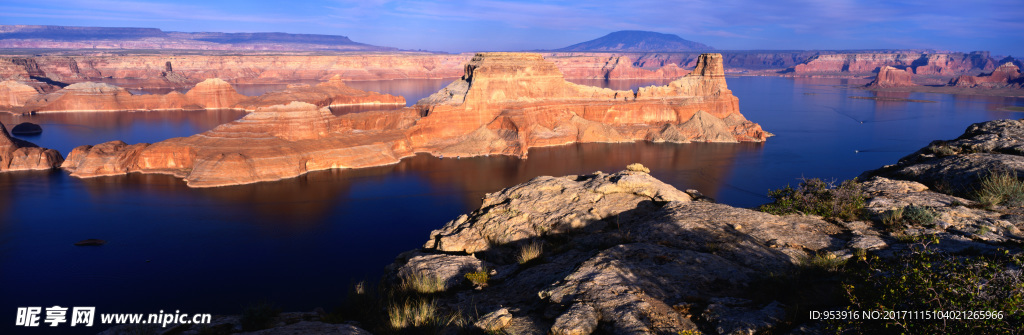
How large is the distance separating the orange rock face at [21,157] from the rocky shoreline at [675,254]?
50226 millimetres

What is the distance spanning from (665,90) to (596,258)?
61.9 m

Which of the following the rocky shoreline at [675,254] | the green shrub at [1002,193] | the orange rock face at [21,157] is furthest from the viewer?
the orange rock face at [21,157]

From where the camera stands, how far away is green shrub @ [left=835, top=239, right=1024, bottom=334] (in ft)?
16.4

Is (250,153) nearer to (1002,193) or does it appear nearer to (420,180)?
(420,180)

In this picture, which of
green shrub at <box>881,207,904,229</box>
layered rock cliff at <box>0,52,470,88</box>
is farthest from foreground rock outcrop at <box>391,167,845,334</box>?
layered rock cliff at <box>0,52,470,88</box>

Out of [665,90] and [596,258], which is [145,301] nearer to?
[596,258]

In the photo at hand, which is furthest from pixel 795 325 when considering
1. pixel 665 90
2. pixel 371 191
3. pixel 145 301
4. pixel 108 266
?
pixel 665 90

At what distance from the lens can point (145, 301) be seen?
20.3 m

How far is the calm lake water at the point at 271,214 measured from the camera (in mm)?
21641

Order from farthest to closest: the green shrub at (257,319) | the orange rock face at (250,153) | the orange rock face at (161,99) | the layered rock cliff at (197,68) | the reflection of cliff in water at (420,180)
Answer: the layered rock cliff at (197,68) < the orange rock face at (161,99) < the orange rock face at (250,153) < the reflection of cliff in water at (420,180) < the green shrub at (257,319)

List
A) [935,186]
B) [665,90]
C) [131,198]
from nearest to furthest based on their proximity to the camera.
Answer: [935,186] → [131,198] → [665,90]

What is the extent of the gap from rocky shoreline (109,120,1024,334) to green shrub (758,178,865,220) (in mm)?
88

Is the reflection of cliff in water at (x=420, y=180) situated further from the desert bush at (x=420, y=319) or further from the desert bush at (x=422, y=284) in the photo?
the desert bush at (x=420, y=319)

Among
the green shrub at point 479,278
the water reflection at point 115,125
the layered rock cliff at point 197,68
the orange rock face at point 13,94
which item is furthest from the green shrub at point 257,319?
the layered rock cliff at point 197,68
